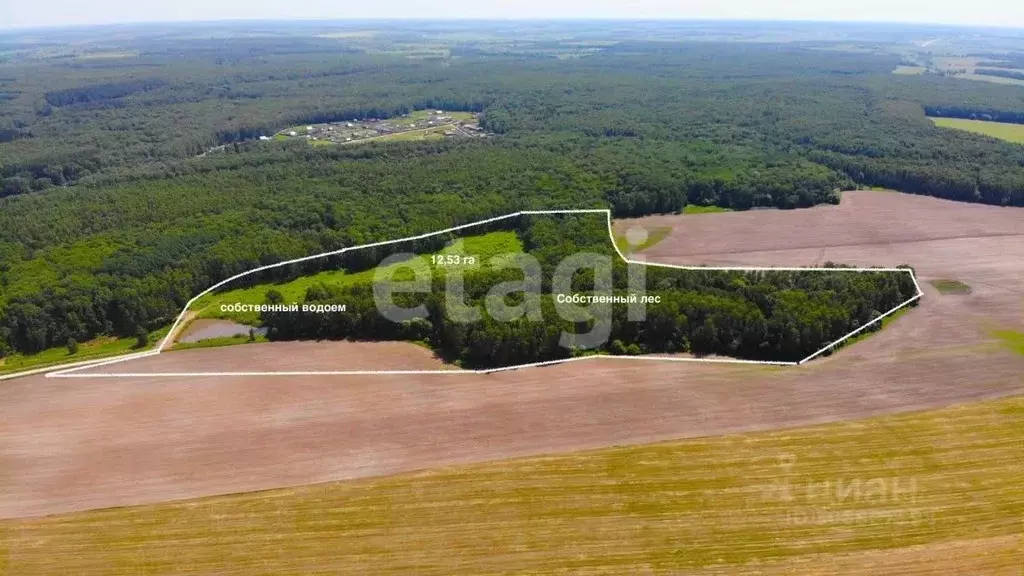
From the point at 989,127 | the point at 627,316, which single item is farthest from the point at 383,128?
the point at 989,127

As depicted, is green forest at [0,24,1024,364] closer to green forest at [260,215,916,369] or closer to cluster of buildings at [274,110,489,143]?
green forest at [260,215,916,369]

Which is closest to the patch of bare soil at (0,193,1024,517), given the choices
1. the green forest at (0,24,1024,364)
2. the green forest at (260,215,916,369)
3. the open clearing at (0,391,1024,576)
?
the open clearing at (0,391,1024,576)

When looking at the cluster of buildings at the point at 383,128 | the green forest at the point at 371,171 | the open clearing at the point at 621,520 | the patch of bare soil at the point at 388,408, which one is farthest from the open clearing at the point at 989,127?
the open clearing at the point at 621,520

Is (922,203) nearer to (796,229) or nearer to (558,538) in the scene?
(796,229)

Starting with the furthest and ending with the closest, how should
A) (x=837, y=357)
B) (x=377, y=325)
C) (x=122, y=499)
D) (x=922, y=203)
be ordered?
(x=922, y=203)
(x=377, y=325)
(x=837, y=357)
(x=122, y=499)

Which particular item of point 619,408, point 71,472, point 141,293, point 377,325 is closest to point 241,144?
point 141,293
